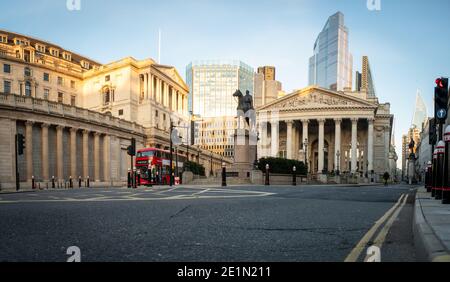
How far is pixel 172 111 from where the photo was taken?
66812 millimetres

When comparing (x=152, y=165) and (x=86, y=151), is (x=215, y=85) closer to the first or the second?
(x=152, y=165)

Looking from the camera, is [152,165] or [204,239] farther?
[152,165]

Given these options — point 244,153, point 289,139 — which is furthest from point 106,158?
point 289,139

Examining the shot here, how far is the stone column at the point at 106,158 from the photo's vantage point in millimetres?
40875

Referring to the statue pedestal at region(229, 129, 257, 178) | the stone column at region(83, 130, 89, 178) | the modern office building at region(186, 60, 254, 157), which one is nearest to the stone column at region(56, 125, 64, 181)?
the stone column at region(83, 130, 89, 178)

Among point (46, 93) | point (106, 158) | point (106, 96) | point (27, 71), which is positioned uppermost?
point (27, 71)

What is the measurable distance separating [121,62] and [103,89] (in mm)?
5709

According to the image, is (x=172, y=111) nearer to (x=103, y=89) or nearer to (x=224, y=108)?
(x=103, y=89)

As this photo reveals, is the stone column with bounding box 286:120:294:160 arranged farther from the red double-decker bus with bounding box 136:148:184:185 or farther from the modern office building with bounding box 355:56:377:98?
the red double-decker bus with bounding box 136:148:184:185

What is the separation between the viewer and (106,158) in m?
41.3

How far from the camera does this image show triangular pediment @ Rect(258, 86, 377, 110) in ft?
220

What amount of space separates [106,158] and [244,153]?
20794mm

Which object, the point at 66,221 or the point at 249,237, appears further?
the point at 66,221
